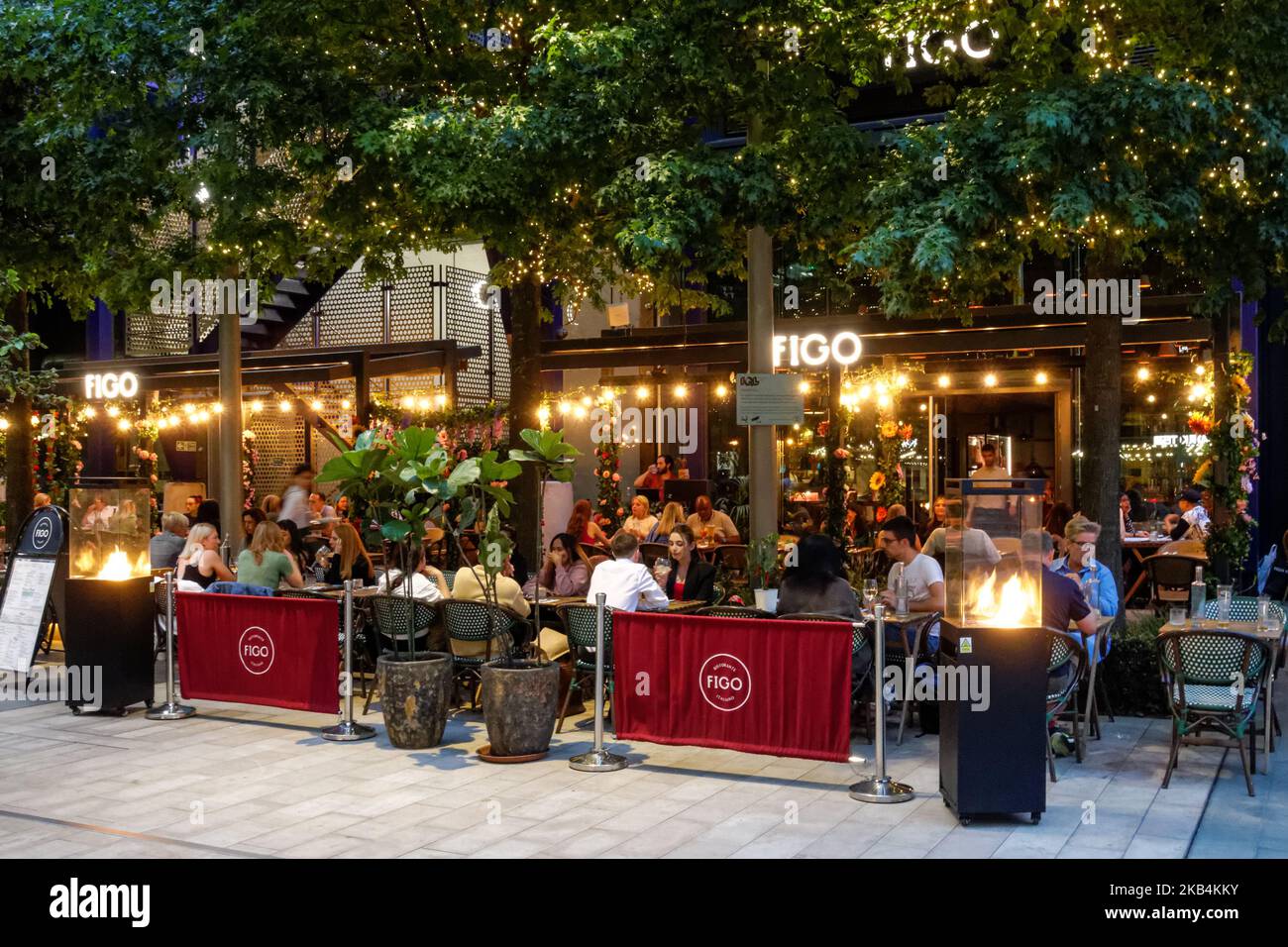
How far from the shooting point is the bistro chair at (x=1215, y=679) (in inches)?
285

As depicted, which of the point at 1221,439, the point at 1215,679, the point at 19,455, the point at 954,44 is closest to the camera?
the point at 1215,679

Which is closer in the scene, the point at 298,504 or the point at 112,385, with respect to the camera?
the point at 298,504

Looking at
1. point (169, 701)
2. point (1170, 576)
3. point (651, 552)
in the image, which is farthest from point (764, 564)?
point (1170, 576)

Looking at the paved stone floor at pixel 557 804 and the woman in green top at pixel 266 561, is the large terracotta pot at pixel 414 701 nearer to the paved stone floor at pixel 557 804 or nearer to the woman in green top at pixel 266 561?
the paved stone floor at pixel 557 804

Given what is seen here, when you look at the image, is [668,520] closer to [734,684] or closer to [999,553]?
[734,684]

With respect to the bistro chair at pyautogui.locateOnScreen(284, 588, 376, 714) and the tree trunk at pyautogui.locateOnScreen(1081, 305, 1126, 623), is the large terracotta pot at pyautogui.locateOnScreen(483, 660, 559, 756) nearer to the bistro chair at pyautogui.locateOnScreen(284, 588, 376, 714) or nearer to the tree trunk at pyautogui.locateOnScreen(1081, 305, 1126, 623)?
the bistro chair at pyautogui.locateOnScreen(284, 588, 376, 714)

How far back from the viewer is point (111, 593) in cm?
970

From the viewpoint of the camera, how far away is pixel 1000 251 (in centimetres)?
991

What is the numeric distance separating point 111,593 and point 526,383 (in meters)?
5.09

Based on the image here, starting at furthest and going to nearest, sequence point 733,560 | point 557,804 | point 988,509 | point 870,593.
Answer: point 733,560
point 870,593
point 557,804
point 988,509

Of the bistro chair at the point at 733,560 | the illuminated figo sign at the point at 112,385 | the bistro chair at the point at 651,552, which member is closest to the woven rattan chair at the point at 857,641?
the bistro chair at the point at 651,552

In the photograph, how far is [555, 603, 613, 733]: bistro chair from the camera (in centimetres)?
868

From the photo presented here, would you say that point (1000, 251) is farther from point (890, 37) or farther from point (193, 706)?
point (193, 706)

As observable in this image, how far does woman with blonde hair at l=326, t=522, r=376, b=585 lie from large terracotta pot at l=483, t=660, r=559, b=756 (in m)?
2.69
